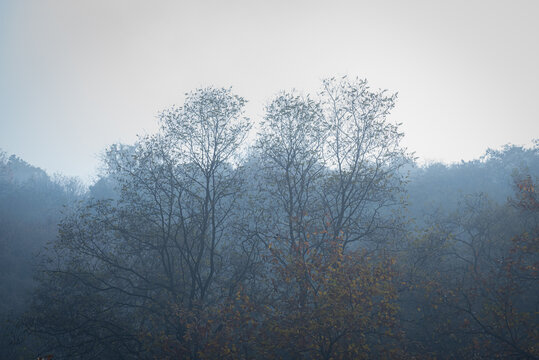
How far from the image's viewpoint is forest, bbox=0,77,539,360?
1283 cm

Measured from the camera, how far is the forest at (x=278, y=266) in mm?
12828

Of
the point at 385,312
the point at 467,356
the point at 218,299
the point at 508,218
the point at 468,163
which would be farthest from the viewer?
A: the point at 468,163

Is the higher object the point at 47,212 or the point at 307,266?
the point at 47,212

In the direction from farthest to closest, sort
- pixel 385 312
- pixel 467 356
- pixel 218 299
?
pixel 218 299, pixel 467 356, pixel 385 312

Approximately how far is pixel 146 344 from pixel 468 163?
5894 cm

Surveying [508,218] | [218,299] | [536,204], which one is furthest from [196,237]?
[508,218]

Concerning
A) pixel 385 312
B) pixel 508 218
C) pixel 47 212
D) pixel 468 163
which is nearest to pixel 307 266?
pixel 385 312

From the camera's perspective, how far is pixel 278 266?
15711 mm

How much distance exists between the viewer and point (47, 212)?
60875 millimetres

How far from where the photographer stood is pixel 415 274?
18797 mm

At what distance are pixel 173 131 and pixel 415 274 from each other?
16.4 meters

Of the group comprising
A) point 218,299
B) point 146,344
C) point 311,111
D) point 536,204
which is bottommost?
point 146,344

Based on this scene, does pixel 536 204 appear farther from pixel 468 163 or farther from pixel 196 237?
pixel 468 163

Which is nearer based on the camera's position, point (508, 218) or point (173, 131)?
point (173, 131)
